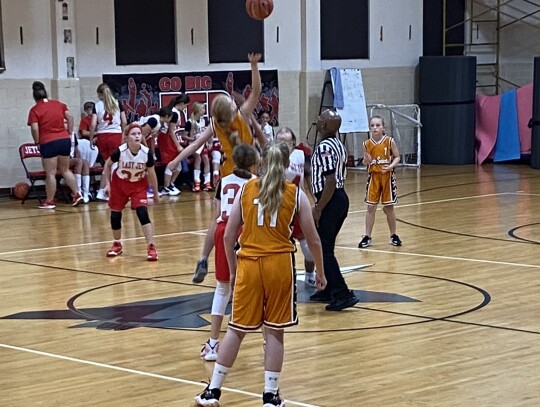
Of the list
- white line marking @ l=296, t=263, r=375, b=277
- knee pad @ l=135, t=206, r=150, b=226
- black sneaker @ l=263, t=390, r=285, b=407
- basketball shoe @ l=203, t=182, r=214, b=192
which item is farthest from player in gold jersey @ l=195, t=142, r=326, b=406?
basketball shoe @ l=203, t=182, r=214, b=192

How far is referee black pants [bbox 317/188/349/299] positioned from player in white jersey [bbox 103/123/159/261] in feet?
9.60

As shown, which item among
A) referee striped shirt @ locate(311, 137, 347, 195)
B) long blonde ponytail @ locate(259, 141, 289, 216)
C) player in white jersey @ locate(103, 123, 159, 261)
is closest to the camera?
long blonde ponytail @ locate(259, 141, 289, 216)

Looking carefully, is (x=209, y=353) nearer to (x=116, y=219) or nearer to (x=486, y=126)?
(x=116, y=219)

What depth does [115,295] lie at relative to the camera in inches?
401

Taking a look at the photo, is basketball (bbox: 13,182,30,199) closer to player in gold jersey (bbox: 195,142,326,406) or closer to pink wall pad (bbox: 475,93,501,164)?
pink wall pad (bbox: 475,93,501,164)

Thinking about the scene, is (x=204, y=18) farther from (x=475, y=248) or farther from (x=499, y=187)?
(x=475, y=248)

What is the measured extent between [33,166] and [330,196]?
9993 millimetres

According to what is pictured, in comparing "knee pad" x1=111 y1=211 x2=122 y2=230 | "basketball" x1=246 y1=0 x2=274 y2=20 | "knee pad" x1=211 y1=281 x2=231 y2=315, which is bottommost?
"knee pad" x1=111 y1=211 x2=122 y2=230

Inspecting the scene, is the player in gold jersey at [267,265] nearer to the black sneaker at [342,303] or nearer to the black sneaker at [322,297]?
the black sneaker at [342,303]

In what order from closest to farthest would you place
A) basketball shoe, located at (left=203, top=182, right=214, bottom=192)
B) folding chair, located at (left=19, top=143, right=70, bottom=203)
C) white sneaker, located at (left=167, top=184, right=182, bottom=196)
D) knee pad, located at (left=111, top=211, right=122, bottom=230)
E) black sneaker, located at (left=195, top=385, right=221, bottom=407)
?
1. black sneaker, located at (left=195, top=385, right=221, bottom=407)
2. knee pad, located at (left=111, top=211, right=122, bottom=230)
3. folding chair, located at (left=19, top=143, right=70, bottom=203)
4. white sneaker, located at (left=167, top=184, right=182, bottom=196)
5. basketball shoe, located at (left=203, top=182, right=214, bottom=192)

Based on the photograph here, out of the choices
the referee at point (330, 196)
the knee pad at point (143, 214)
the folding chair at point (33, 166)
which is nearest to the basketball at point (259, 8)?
the knee pad at point (143, 214)

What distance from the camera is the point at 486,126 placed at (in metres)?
24.1

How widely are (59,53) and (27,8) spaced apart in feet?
2.91

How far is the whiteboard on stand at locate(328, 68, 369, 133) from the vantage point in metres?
22.4
